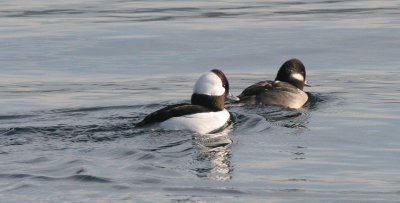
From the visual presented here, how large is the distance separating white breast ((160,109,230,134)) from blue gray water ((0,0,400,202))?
184 mm

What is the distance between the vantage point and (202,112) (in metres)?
15.9

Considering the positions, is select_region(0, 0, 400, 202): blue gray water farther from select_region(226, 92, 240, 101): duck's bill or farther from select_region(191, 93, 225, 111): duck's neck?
select_region(191, 93, 225, 111): duck's neck

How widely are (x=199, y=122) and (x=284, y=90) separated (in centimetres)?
329

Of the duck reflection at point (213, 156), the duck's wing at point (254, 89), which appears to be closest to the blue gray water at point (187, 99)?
the duck reflection at point (213, 156)

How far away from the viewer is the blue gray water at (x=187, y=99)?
12.0 metres

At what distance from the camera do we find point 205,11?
29.2m

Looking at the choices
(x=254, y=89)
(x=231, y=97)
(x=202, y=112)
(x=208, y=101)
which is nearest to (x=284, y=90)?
(x=254, y=89)

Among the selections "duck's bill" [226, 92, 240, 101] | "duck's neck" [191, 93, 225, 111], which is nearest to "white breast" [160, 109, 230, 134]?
"duck's neck" [191, 93, 225, 111]

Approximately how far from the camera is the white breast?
15.4 metres

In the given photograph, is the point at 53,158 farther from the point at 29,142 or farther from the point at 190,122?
the point at 190,122

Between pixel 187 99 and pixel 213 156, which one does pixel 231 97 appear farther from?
pixel 213 156

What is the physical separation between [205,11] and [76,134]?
47.5ft

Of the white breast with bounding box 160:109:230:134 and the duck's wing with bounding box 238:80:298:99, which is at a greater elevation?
the white breast with bounding box 160:109:230:134

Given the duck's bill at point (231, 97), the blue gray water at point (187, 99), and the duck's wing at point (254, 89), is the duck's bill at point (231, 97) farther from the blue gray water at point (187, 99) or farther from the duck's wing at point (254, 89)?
the duck's wing at point (254, 89)
